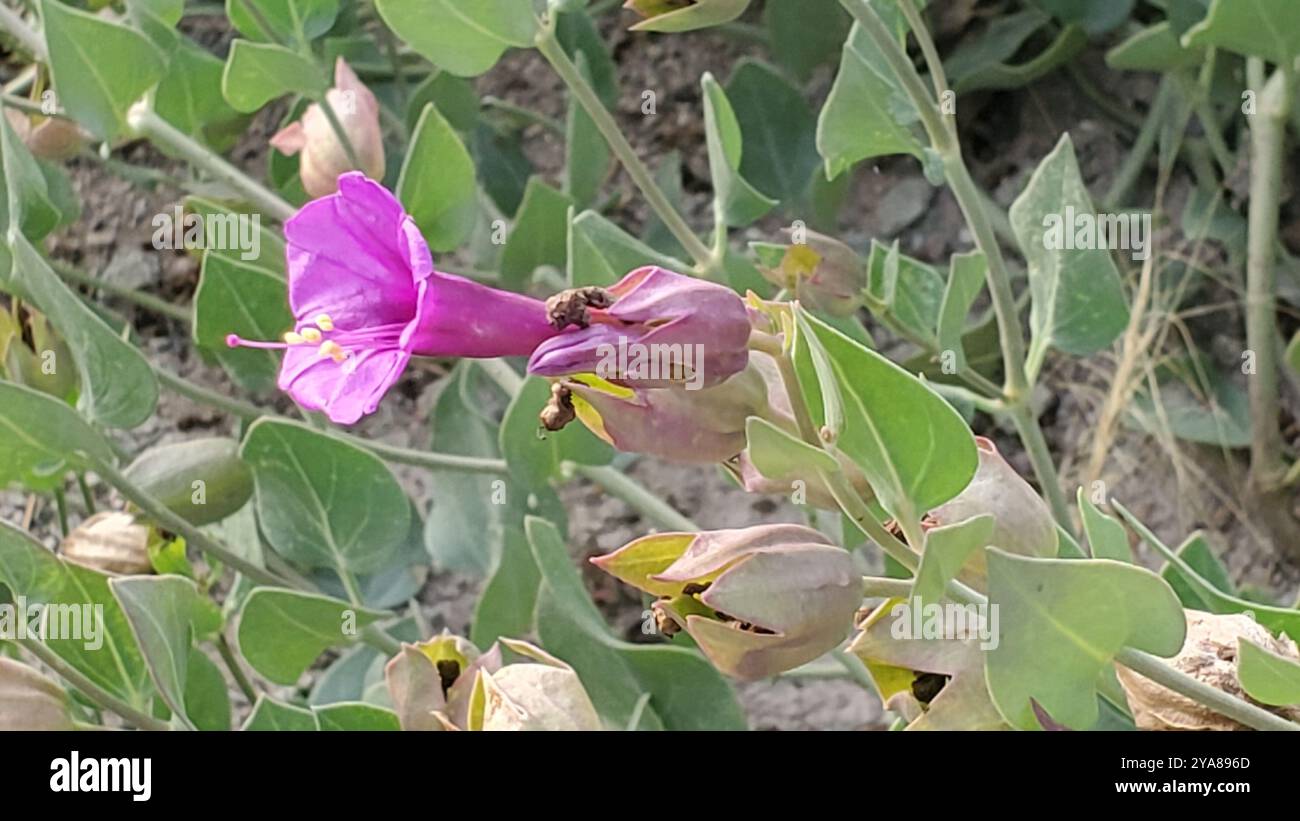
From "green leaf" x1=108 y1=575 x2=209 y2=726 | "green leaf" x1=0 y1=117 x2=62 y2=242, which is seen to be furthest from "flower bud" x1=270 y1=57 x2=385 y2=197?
"green leaf" x1=108 y1=575 x2=209 y2=726

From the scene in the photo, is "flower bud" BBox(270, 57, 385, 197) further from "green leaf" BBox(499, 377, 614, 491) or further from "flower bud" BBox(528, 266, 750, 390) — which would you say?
"flower bud" BBox(528, 266, 750, 390)

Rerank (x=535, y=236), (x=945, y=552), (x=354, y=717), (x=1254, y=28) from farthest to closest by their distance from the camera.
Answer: (x=535, y=236) → (x=1254, y=28) → (x=354, y=717) → (x=945, y=552)

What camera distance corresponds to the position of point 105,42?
0.69 metres

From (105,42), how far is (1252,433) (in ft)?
2.13

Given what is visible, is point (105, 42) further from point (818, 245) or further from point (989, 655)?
point (989, 655)

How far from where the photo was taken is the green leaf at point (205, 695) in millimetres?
690

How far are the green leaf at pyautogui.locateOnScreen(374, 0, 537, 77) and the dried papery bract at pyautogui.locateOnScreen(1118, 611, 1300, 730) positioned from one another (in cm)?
31

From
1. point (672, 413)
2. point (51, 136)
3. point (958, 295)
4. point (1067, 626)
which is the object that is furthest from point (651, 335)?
point (51, 136)

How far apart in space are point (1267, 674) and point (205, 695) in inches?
18.4

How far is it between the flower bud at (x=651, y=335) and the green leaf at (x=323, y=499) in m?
0.29

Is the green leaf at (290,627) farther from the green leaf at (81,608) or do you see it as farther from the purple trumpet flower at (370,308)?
the purple trumpet flower at (370,308)

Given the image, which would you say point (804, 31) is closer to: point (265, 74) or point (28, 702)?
point (265, 74)

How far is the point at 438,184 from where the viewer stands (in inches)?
28.1

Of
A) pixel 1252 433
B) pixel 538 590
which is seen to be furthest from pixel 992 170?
pixel 538 590
